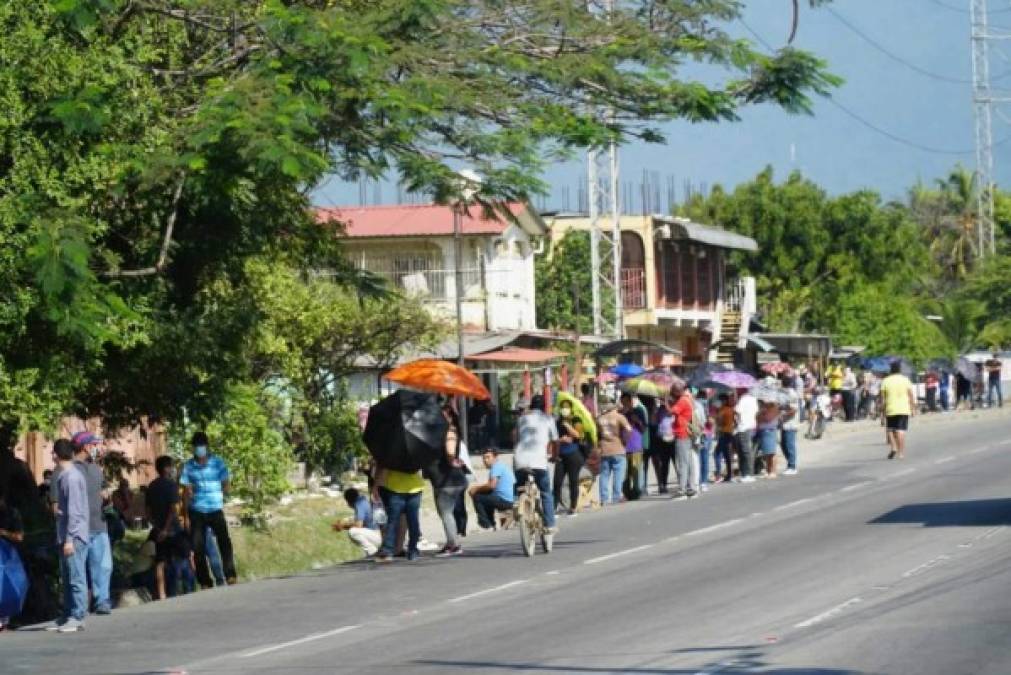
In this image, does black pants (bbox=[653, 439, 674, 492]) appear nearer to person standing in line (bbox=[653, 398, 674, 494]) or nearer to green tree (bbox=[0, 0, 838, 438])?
person standing in line (bbox=[653, 398, 674, 494])

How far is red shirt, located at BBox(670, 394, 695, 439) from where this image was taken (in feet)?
108

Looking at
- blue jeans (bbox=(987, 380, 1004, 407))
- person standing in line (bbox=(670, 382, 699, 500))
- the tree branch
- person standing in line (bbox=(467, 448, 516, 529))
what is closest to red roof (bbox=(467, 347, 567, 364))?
person standing in line (bbox=(670, 382, 699, 500))

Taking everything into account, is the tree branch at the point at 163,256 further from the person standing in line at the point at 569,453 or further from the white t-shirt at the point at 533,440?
the person standing in line at the point at 569,453

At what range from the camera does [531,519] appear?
22625 mm

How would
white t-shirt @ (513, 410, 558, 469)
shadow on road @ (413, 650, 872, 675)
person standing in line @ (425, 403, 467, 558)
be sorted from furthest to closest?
person standing in line @ (425, 403, 467, 558) < white t-shirt @ (513, 410, 558, 469) < shadow on road @ (413, 650, 872, 675)

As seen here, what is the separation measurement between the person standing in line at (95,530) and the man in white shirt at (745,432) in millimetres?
18679

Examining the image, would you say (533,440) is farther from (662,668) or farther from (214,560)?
(662,668)

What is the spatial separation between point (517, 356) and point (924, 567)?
90.8ft

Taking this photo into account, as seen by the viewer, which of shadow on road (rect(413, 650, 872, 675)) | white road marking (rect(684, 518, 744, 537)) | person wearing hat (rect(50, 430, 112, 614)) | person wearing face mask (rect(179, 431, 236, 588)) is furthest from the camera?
white road marking (rect(684, 518, 744, 537))

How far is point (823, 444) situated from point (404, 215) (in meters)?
13.5

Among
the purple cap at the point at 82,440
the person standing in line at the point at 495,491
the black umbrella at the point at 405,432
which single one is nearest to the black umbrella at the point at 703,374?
the person standing in line at the point at 495,491

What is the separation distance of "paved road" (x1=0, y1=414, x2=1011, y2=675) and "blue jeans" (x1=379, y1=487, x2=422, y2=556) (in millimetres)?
375

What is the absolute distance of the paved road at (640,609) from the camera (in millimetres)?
12961

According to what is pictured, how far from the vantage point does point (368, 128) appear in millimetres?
20031
